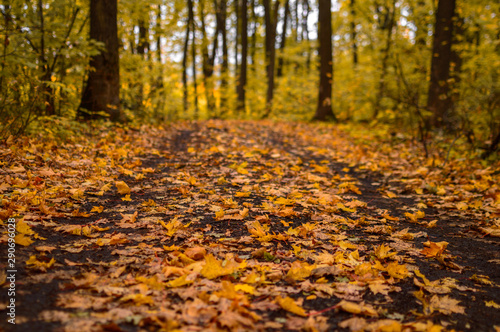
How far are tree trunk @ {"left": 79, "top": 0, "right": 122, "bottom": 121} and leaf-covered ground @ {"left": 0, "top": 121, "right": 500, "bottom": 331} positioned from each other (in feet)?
6.18

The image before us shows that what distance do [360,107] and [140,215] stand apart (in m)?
12.1

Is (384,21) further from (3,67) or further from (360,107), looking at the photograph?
(3,67)

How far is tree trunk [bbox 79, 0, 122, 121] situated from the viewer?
6812 mm

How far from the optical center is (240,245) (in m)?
2.60

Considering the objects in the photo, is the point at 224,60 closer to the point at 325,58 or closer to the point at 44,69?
the point at 325,58

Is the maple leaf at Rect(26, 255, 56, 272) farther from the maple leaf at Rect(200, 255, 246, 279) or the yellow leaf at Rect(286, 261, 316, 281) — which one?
the yellow leaf at Rect(286, 261, 316, 281)

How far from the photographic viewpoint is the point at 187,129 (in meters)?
9.12

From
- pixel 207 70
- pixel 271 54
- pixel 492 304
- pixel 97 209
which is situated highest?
pixel 271 54

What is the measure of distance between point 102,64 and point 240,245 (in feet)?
19.8

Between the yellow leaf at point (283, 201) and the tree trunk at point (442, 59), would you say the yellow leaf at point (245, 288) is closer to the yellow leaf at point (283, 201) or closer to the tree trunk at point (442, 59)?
the yellow leaf at point (283, 201)

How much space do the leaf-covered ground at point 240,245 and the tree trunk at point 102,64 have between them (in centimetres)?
188

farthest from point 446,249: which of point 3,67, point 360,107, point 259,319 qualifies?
point 360,107

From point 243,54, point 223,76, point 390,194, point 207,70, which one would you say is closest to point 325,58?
point 243,54

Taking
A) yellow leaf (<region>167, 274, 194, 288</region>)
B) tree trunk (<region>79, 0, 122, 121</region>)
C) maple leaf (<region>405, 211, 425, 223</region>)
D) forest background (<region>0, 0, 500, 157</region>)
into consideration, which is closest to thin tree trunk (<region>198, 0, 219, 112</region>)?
forest background (<region>0, 0, 500, 157</region>)
